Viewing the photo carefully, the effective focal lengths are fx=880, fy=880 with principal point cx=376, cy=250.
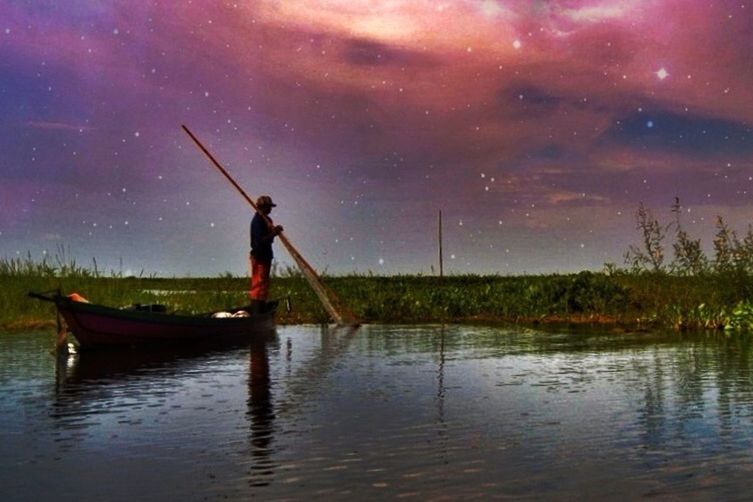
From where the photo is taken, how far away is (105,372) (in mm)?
12938

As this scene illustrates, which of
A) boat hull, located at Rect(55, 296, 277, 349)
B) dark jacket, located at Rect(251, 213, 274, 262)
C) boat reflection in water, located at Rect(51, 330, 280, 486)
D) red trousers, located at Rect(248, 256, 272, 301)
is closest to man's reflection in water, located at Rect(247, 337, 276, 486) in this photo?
boat reflection in water, located at Rect(51, 330, 280, 486)

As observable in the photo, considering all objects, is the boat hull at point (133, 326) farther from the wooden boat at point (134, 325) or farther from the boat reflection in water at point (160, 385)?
the boat reflection in water at point (160, 385)

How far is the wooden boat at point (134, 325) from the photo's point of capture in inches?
609

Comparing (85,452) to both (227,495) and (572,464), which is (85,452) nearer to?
(227,495)

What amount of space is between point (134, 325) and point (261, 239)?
488cm

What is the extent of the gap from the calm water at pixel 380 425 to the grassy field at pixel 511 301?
666cm

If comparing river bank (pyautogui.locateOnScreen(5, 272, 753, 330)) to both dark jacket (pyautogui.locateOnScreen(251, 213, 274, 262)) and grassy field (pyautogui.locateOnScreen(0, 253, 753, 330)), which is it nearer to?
grassy field (pyautogui.locateOnScreen(0, 253, 753, 330))

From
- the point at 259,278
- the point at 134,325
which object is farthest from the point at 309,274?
the point at 134,325

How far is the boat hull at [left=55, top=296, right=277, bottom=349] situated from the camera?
1552 cm

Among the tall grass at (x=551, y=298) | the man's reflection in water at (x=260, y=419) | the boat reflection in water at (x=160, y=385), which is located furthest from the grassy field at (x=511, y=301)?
the man's reflection in water at (x=260, y=419)

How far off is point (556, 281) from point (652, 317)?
4639 mm

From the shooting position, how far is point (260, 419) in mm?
8680

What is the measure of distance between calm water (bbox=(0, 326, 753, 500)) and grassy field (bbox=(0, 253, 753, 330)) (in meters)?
6.66

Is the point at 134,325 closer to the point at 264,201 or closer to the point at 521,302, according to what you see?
the point at 264,201
